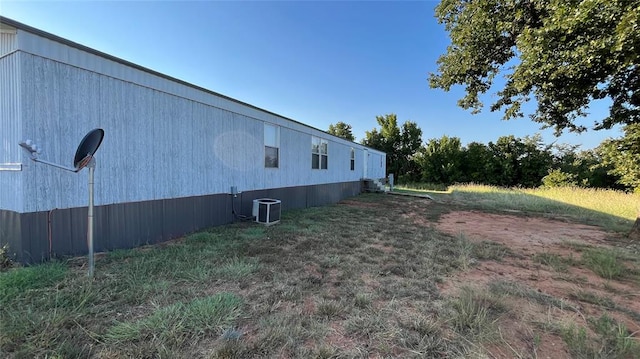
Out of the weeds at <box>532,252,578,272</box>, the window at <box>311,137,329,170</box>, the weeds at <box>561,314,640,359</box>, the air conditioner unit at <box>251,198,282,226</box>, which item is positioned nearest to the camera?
the weeds at <box>561,314,640,359</box>

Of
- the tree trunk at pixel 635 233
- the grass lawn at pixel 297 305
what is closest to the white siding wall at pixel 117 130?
the grass lawn at pixel 297 305

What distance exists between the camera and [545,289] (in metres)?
3.34

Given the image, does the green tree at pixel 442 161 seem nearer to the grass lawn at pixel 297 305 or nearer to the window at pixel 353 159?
the window at pixel 353 159

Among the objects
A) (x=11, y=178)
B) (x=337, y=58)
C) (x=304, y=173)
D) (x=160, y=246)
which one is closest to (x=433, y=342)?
(x=160, y=246)

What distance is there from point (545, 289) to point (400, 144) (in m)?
27.7

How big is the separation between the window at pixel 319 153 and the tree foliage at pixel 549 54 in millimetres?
4880

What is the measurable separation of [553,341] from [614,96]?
319 inches

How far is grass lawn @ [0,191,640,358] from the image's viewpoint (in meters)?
2.05

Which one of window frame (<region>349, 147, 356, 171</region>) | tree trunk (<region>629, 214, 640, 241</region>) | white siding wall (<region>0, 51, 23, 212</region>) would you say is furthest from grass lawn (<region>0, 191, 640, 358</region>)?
window frame (<region>349, 147, 356, 171</region>)

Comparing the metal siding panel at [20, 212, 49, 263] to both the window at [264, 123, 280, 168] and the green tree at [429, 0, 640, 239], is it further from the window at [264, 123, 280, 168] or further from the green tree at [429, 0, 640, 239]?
the green tree at [429, 0, 640, 239]

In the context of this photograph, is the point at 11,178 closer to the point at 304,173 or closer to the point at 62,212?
the point at 62,212

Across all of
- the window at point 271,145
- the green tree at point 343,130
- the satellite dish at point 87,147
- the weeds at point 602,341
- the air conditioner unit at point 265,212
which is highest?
the green tree at point 343,130

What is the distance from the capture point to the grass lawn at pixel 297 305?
205cm

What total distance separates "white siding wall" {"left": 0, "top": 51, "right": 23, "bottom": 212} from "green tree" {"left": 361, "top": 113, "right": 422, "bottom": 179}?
1119 inches
